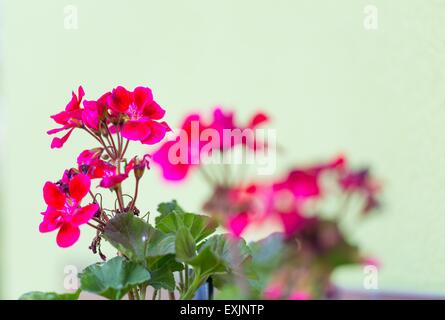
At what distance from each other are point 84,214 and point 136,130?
94 millimetres

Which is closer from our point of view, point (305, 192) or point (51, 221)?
point (305, 192)

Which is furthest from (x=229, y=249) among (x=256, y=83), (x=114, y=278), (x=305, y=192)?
(x=256, y=83)

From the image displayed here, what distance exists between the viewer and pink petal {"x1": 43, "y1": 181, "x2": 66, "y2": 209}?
56 cm

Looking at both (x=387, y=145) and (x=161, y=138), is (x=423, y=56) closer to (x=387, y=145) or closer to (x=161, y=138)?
(x=387, y=145)

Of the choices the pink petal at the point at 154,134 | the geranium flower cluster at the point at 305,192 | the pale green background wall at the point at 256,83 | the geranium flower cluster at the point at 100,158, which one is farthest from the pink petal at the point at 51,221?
the pale green background wall at the point at 256,83

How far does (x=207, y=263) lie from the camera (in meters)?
0.54

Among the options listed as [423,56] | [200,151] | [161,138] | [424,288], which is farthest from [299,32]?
[200,151]

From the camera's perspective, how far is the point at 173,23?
134 cm

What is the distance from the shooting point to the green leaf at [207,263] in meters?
0.53

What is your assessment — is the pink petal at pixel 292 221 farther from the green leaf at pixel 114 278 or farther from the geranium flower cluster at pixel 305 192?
the green leaf at pixel 114 278

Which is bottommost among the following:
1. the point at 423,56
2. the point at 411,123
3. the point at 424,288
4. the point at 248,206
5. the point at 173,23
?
the point at 424,288

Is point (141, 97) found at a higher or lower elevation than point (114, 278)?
higher

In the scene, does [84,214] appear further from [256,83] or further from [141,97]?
[256,83]

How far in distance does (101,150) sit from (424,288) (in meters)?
0.53
